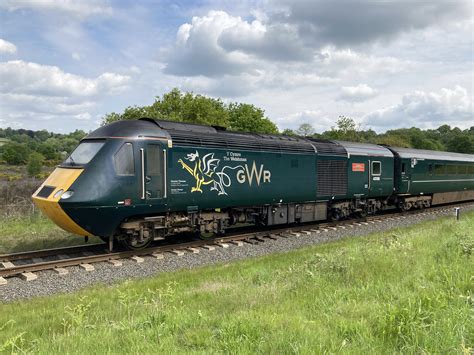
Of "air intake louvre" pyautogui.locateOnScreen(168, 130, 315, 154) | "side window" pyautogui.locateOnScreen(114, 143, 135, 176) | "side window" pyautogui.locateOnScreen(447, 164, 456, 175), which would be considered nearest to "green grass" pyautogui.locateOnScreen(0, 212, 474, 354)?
"side window" pyautogui.locateOnScreen(114, 143, 135, 176)

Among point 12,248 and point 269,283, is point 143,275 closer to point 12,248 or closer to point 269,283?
point 269,283

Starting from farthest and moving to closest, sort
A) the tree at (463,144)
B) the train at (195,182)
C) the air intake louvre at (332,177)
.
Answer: the tree at (463,144) < the air intake louvre at (332,177) < the train at (195,182)

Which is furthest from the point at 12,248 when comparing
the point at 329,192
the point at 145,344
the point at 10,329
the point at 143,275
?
the point at 329,192

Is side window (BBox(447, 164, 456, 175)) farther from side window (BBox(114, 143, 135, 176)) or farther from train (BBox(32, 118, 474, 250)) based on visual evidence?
side window (BBox(114, 143, 135, 176))

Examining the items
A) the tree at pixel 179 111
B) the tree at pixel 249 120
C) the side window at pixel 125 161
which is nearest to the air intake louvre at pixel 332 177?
the side window at pixel 125 161

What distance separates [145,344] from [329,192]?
14.6 metres

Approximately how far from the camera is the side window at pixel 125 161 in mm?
11091

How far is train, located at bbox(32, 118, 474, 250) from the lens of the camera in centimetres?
1086

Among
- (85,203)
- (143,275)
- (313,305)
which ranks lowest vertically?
(143,275)

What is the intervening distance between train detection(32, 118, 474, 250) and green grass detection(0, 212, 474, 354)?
8.94ft

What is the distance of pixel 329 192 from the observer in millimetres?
18094

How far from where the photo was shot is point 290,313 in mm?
5500

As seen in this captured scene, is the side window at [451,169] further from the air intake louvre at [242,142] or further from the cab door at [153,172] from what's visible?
the cab door at [153,172]

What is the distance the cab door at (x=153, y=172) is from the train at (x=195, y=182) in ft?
0.10
